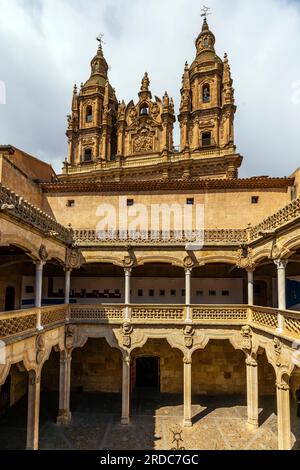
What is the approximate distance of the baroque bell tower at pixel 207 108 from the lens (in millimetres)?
29266

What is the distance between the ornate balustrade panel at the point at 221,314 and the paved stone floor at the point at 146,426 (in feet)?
16.1

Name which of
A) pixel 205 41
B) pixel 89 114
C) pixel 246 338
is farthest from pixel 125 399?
pixel 205 41

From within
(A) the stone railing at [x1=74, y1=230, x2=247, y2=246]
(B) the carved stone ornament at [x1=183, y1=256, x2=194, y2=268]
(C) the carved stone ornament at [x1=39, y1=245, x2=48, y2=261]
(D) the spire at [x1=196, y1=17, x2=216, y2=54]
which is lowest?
(B) the carved stone ornament at [x1=183, y1=256, x2=194, y2=268]

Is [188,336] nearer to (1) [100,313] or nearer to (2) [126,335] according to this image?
(2) [126,335]

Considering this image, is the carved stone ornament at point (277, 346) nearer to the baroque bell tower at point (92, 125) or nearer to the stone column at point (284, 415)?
the stone column at point (284, 415)

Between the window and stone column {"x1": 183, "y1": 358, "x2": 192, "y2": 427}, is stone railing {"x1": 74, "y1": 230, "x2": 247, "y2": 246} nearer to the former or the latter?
stone column {"x1": 183, "y1": 358, "x2": 192, "y2": 427}

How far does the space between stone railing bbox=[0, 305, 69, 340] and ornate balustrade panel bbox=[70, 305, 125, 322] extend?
30.9 inches

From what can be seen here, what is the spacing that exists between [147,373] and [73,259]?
9.23 m

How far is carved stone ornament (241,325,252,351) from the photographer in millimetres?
14633

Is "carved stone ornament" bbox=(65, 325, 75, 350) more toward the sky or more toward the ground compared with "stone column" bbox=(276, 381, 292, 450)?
more toward the sky

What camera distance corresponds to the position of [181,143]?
30.5m

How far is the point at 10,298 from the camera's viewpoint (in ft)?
56.9

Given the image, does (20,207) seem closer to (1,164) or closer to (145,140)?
(1,164)

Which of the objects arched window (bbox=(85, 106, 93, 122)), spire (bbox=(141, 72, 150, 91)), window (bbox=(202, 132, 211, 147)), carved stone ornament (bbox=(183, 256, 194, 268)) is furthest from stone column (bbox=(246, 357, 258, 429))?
arched window (bbox=(85, 106, 93, 122))
